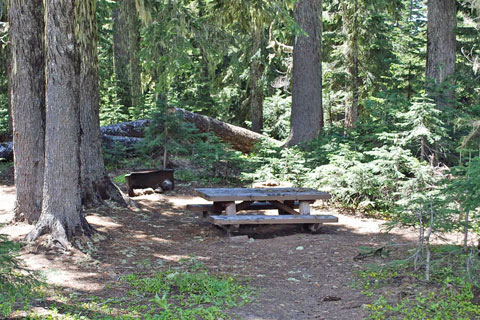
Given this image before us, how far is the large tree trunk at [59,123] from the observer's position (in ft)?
22.6

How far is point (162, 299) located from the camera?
5.18m

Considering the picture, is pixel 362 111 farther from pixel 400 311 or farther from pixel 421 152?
pixel 400 311

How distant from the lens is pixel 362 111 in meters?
23.2

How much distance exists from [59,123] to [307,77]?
9.19 meters

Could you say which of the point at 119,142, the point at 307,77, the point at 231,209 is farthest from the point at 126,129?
the point at 231,209

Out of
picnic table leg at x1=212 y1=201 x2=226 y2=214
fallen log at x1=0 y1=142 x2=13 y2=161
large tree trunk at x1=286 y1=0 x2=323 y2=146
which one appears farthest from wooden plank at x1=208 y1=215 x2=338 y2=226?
fallen log at x1=0 y1=142 x2=13 y2=161

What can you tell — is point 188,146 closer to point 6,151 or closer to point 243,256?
point 6,151

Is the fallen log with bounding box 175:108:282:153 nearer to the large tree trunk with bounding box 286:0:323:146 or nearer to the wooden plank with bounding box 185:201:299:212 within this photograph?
the large tree trunk with bounding box 286:0:323:146

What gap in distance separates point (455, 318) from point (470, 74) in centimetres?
1508

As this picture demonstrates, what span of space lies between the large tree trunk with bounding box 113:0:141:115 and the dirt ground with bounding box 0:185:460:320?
430 inches

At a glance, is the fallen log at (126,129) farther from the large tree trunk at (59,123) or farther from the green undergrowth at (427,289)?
the green undergrowth at (427,289)

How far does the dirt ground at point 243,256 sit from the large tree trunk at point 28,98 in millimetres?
692

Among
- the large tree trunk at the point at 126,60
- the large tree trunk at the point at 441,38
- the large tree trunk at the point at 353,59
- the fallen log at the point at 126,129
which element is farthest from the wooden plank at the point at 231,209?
the large tree trunk at the point at 126,60

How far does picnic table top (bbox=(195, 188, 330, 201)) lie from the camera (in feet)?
27.8
